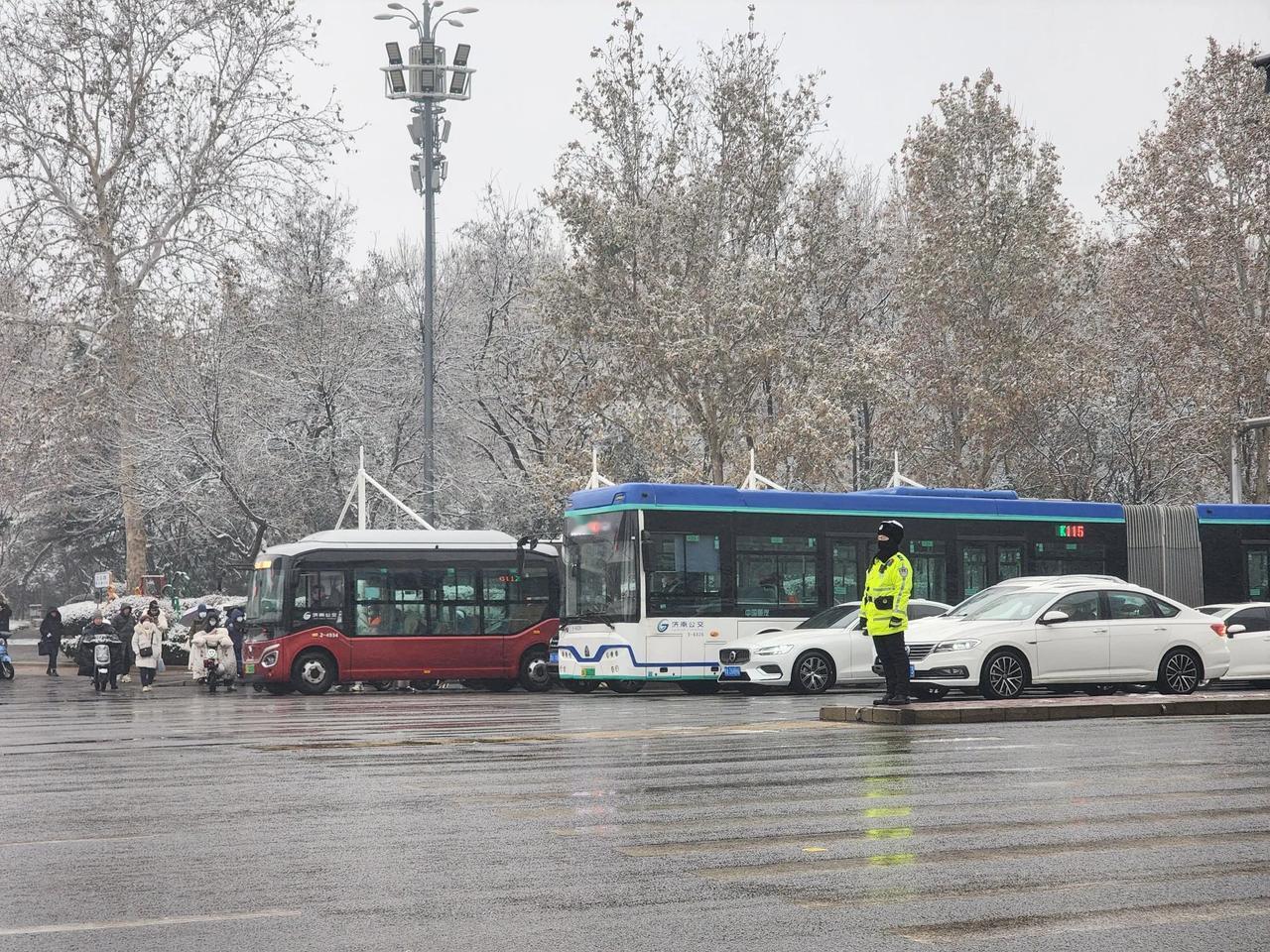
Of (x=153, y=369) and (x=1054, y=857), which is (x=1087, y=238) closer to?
(x=153, y=369)

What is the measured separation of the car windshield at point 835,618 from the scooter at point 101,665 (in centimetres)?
1294

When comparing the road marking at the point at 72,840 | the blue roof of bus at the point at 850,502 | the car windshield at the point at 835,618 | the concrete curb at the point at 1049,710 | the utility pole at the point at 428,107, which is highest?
the utility pole at the point at 428,107

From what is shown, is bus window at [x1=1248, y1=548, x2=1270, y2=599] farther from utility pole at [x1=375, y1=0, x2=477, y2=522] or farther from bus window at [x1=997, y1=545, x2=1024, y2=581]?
utility pole at [x1=375, y1=0, x2=477, y2=522]

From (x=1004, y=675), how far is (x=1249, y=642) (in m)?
6.30

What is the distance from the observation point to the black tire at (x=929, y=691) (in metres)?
21.6

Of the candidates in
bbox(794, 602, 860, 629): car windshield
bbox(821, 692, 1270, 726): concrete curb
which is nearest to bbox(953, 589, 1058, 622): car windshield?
bbox(821, 692, 1270, 726): concrete curb

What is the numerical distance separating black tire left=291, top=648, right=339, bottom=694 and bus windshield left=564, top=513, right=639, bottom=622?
5.21 meters

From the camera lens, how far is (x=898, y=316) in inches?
2029

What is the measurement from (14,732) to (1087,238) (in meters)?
36.9

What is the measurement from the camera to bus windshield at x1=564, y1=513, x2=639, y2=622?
87.7ft

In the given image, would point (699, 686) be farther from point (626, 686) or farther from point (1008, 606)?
point (1008, 606)

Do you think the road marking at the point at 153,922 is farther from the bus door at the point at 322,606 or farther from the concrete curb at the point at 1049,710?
the bus door at the point at 322,606

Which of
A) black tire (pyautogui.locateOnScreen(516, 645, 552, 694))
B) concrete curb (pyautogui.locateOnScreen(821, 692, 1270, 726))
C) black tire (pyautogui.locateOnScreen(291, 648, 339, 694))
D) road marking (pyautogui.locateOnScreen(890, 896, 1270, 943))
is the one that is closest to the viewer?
road marking (pyautogui.locateOnScreen(890, 896, 1270, 943))

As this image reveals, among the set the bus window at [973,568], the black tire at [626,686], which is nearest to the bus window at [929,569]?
the bus window at [973,568]
